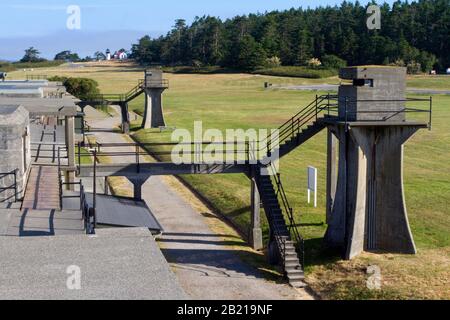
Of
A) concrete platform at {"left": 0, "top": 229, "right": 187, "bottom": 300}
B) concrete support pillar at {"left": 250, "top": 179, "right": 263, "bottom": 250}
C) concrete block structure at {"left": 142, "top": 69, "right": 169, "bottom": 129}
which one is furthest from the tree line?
concrete platform at {"left": 0, "top": 229, "right": 187, "bottom": 300}

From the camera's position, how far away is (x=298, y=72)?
138 metres

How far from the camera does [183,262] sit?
25141 mm

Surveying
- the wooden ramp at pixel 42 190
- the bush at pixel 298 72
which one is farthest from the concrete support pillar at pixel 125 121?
the bush at pixel 298 72

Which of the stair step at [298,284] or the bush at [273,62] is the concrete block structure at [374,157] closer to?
the stair step at [298,284]

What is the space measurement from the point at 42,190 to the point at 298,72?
119303mm

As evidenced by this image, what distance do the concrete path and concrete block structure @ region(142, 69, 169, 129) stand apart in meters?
32.4

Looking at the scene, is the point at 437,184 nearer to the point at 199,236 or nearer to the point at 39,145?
the point at 199,236

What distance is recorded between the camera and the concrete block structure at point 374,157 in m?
25.1

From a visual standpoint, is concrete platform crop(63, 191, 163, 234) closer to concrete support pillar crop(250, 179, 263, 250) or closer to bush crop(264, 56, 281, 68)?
concrete support pillar crop(250, 179, 263, 250)

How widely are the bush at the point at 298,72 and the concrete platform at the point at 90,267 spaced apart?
122 m

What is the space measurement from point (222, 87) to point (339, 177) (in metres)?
101

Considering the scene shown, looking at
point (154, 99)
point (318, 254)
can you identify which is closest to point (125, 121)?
point (154, 99)

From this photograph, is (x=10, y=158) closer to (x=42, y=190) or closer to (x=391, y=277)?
(x=42, y=190)
